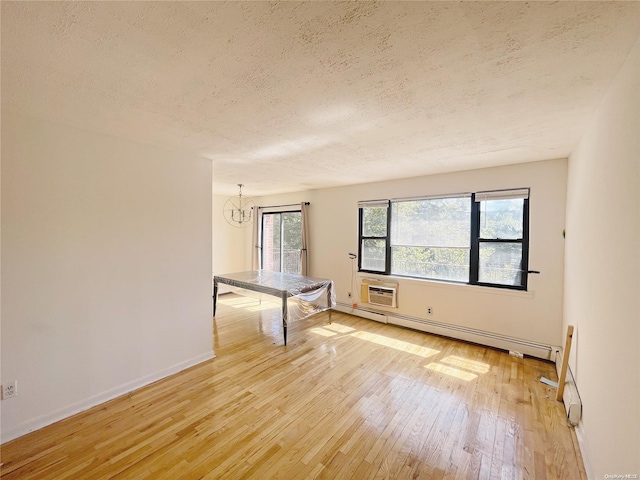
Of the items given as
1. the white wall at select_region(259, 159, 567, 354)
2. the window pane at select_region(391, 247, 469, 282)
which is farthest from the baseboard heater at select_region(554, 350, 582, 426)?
Answer: the window pane at select_region(391, 247, 469, 282)

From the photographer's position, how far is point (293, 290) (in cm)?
367

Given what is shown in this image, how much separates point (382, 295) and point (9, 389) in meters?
4.17

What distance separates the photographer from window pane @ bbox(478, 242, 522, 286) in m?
3.45

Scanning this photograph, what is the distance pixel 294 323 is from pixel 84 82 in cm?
389

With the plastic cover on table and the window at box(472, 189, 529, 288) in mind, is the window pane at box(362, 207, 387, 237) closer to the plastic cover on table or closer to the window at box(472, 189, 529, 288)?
the plastic cover on table

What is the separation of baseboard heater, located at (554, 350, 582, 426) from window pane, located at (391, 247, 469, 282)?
159 centimetres

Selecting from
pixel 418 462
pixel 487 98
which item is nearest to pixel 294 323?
pixel 418 462

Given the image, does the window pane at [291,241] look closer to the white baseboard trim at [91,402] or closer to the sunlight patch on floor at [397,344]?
the sunlight patch on floor at [397,344]

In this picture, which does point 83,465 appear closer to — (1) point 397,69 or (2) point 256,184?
(1) point 397,69

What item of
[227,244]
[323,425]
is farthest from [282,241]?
[323,425]

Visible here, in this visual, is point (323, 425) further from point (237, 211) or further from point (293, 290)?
point (237, 211)

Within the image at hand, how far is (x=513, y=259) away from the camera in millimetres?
3467

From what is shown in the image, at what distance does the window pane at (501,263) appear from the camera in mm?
3445

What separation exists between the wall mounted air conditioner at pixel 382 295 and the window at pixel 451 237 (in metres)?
0.32
